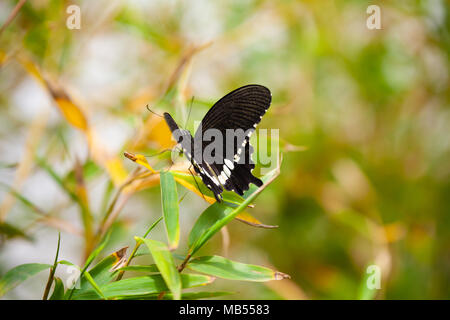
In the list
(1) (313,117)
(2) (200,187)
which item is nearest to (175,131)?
(2) (200,187)

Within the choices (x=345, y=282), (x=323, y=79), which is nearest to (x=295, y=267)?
(x=345, y=282)

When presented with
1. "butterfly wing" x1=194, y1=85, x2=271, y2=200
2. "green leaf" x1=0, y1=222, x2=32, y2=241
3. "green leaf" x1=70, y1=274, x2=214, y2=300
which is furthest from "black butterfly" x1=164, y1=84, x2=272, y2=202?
"green leaf" x1=0, y1=222, x2=32, y2=241

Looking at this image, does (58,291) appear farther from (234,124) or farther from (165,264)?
(234,124)

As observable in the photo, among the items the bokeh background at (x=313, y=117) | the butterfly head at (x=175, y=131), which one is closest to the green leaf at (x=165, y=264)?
the butterfly head at (x=175, y=131)

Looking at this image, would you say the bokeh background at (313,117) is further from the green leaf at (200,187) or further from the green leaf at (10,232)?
the green leaf at (200,187)

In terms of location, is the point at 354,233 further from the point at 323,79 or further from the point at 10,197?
the point at 10,197

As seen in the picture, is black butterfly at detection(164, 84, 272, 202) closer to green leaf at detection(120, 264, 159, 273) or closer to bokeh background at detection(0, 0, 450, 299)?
green leaf at detection(120, 264, 159, 273)

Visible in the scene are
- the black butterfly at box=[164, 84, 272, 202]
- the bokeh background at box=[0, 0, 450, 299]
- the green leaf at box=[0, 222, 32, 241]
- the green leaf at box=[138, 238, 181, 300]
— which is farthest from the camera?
the bokeh background at box=[0, 0, 450, 299]
